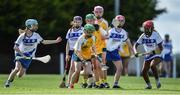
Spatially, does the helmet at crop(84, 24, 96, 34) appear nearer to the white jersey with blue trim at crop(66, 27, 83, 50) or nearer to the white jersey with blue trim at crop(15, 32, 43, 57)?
the white jersey with blue trim at crop(66, 27, 83, 50)

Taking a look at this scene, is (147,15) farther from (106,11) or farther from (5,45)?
(5,45)

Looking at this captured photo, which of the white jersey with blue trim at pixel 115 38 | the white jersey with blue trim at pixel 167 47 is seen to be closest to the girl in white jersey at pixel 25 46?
the white jersey with blue trim at pixel 115 38

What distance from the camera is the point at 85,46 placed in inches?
1029

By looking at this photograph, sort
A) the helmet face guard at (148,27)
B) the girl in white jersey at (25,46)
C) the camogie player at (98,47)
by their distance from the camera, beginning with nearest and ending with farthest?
the camogie player at (98,47) → the helmet face guard at (148,27) → the girl in white jersey at (25,46)

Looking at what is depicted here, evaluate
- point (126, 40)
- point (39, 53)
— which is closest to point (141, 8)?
point (39, 53)

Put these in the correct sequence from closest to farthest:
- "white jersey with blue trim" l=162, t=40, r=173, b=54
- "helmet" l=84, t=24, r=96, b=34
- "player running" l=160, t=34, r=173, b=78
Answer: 1. "helmet" l=84, t=24, r=96, b=34
2. "player running" l=160, t=34, r=173, b=78
3. "white jersey with blue trim" l=162, t=40, r=173, b=54

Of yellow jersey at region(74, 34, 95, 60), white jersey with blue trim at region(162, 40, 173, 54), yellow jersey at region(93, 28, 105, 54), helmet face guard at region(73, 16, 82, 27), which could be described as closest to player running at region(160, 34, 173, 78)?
white jersey with blue trim at region(162, 40, 173, 54)

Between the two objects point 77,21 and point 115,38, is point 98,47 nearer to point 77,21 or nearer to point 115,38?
point 115,38

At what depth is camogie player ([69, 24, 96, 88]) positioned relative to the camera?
25906mm

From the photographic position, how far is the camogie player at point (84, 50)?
2591 centimetres

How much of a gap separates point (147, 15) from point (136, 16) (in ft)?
4.47

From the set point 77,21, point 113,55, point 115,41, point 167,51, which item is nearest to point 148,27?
point 115,41

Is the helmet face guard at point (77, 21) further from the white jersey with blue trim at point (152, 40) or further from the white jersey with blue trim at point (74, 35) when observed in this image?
the white jersey with blue trim at point (152, 40)

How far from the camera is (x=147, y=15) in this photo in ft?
214
